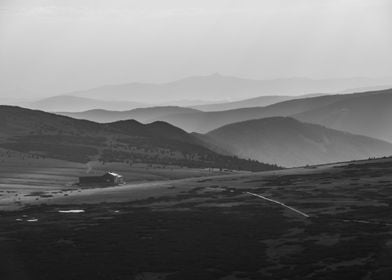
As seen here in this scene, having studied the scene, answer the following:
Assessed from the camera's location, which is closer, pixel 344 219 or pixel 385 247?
pixel 385 247

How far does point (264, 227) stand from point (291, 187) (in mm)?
62408

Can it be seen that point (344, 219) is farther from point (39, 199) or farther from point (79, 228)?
point (39, 199)

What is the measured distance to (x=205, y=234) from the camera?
10688 centimetres

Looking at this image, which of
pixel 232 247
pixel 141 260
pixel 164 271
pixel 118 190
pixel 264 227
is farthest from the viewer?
pixel 118 190

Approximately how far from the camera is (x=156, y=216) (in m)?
128

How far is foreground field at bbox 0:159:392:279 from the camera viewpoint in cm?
8156

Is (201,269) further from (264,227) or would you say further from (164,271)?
(264,227)

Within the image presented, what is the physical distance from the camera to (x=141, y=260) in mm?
88438

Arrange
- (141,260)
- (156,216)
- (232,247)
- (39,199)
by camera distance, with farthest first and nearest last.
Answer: (39,199)
(156,216)
(232,247)
(141,260)

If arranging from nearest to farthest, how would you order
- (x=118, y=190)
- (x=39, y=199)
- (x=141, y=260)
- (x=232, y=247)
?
(x=141, y=260) → (x=232, y=247) → (x=39, y=199) → (x=118, y=190)

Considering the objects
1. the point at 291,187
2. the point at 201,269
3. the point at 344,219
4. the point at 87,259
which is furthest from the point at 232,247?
the point at 291,187

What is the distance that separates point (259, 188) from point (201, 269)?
94500mm

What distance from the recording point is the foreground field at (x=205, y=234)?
81562 mm

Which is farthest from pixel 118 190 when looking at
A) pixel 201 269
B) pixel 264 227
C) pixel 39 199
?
pixel 201 269
